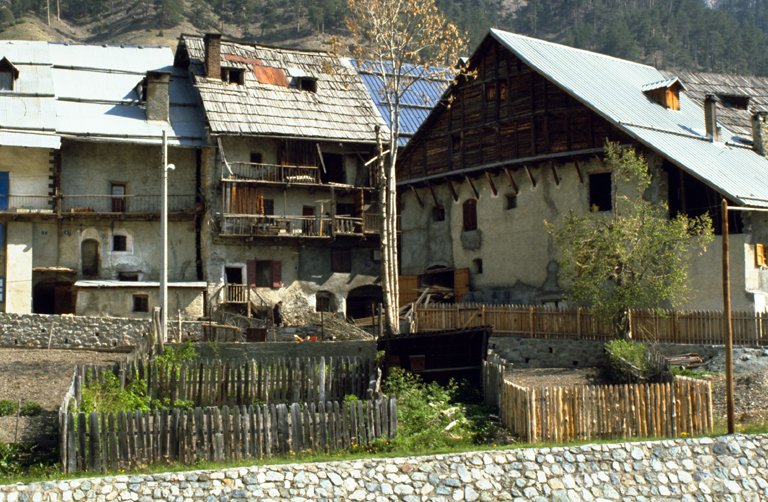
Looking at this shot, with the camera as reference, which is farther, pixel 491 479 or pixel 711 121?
pixel 711 121

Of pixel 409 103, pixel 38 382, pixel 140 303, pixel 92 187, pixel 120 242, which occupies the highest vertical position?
pixel 409 103

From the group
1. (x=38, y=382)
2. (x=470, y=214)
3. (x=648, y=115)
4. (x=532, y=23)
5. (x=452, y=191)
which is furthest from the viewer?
(x=532, y=23)

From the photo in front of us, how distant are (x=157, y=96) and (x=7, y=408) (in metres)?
22.9

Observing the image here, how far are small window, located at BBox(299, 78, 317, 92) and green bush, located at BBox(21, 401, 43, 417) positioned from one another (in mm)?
26022

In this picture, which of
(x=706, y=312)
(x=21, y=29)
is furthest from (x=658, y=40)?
(x=706, y=312)

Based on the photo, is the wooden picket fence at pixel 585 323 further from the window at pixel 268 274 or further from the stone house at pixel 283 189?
the window at pixel 268 274

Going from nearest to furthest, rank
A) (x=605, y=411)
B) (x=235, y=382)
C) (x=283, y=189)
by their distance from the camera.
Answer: (x=605, y=411), (x=235, y=382), (x=283, y=189)

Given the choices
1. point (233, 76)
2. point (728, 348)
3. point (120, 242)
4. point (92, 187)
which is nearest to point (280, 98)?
point (233, 76)

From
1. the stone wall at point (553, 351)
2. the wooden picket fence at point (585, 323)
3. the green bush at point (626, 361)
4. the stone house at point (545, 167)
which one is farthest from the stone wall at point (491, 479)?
the stone house at point (545, 167)

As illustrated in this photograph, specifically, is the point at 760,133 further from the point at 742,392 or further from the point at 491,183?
the point at 742,392

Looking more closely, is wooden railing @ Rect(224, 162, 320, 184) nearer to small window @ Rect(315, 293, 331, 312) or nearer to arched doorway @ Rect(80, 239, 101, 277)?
small window @ Rect(315, 293, 331, 312)

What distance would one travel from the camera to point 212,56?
4194 cm

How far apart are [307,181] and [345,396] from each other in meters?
20.4

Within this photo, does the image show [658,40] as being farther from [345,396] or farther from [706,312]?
[345,396]
